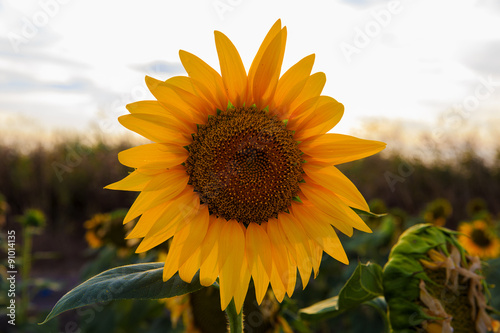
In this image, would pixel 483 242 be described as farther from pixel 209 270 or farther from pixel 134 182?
pixel 134 182

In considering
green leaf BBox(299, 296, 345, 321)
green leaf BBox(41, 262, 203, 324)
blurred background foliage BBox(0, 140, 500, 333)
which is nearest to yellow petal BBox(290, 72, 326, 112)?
green leaf BBox(41, 262, 203, 324)

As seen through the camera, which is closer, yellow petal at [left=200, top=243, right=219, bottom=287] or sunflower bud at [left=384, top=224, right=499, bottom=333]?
yellow petal at [left=200, top=243, right=219, bottom=287]

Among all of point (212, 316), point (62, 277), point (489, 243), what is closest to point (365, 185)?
point (489, 243)

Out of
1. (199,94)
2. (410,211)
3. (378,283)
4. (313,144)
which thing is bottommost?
(410,211)

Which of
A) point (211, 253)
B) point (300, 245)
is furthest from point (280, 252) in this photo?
point (211, 253)

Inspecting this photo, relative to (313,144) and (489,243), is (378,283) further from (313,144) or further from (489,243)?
(489,243)

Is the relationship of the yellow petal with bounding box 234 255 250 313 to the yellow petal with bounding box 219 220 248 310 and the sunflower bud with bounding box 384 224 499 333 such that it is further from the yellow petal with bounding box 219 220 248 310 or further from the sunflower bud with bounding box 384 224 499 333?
the sunflower bud with bounding box 384 224 499 333

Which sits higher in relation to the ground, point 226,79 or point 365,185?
point 226,79
